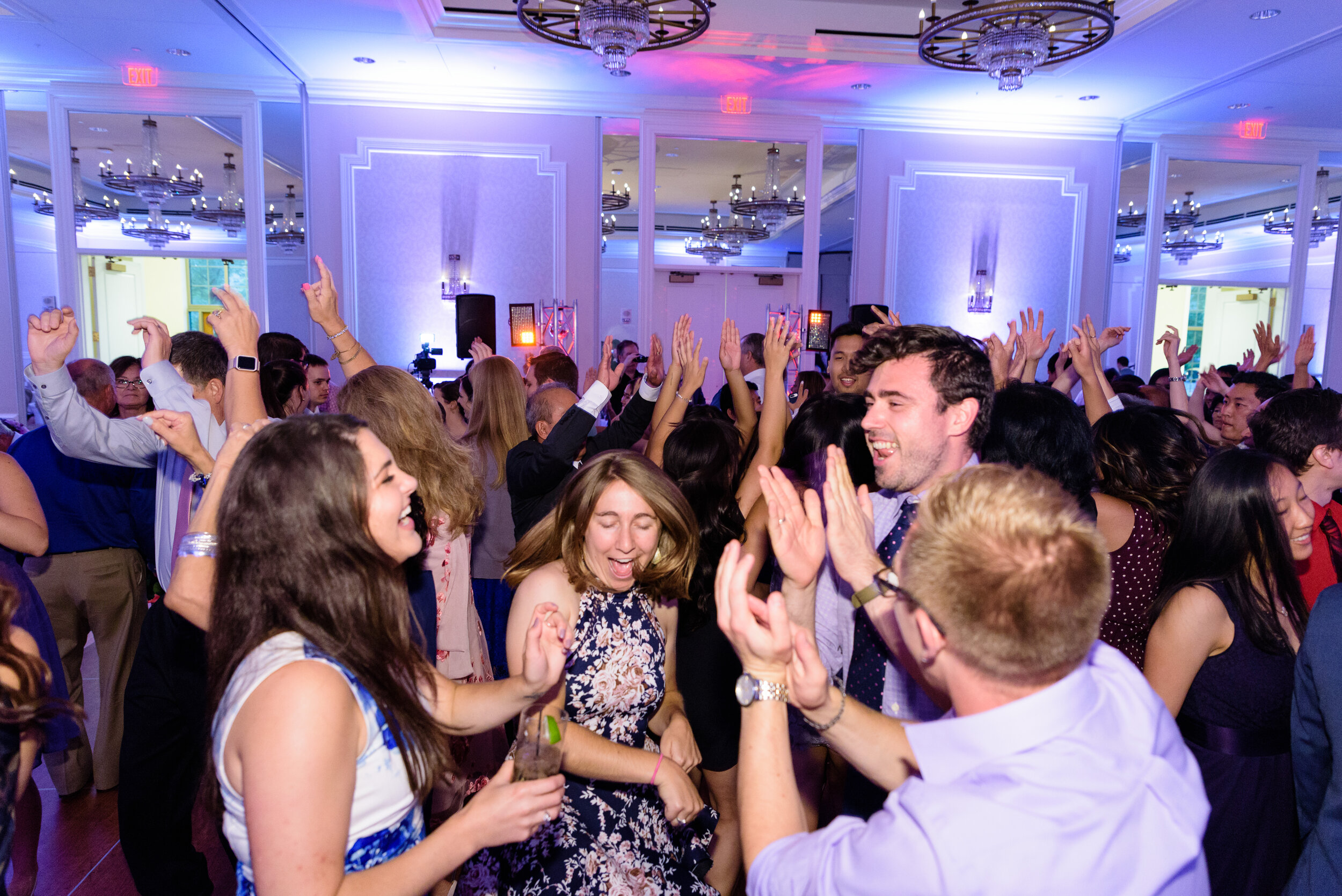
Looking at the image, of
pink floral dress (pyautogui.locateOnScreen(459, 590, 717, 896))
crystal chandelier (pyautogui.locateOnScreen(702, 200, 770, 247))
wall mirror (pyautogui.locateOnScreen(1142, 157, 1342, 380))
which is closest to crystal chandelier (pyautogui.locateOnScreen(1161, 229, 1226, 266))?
wall mirror (pyautogui.locateOnScreen(1142, 157, 1342, 380))

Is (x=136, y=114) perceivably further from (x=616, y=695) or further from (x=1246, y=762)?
(x=1246, y=762)

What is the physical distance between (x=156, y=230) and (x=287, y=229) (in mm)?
1154

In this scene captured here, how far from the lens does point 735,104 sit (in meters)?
7.86

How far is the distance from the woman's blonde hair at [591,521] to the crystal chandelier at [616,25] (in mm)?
3698

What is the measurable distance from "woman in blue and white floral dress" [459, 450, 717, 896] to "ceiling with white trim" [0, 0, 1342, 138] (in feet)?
17.1

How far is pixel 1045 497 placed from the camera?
3.29ft

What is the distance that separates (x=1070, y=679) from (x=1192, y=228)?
976cm

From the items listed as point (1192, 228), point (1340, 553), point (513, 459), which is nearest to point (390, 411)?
point (513, 459)

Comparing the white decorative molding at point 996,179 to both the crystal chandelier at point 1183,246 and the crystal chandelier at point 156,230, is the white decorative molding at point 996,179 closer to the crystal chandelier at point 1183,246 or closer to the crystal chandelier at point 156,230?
the crystal chandelier at point 1183,246

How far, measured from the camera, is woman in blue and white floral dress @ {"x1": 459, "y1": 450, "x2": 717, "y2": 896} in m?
1.77

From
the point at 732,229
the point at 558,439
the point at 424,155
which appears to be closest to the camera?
the point at 558,439

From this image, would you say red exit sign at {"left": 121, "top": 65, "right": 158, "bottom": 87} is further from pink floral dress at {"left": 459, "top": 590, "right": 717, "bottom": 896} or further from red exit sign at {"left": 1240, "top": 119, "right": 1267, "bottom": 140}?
red exit sign at {"left": 1240, "top": 119, "right": 1267, "bottom": 140}

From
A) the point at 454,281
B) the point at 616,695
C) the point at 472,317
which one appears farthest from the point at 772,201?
the point at 616,695

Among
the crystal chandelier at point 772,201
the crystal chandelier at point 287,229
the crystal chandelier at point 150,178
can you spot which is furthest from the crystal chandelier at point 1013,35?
the crystal chandelier at point 150,178
